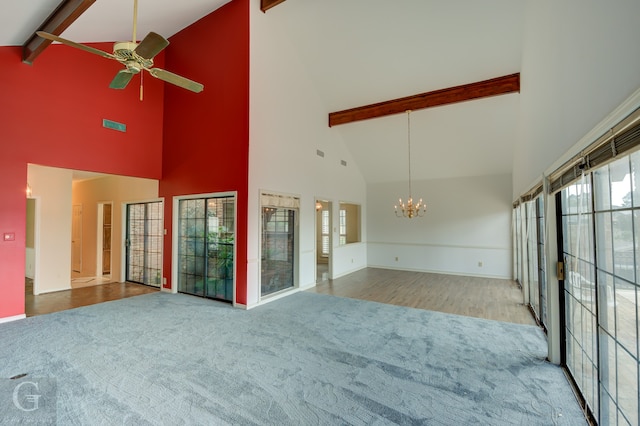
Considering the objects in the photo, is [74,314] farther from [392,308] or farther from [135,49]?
[392,308]

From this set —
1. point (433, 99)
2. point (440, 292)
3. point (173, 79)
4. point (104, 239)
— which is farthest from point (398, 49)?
point (104, 239)

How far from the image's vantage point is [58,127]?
4.68m

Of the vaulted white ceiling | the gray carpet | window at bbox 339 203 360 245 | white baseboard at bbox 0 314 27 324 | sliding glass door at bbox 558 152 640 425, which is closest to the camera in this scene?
sliding glass door at bbox 558 152 640 425

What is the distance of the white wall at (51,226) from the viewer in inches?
229

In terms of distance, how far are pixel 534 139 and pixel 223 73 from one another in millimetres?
5240

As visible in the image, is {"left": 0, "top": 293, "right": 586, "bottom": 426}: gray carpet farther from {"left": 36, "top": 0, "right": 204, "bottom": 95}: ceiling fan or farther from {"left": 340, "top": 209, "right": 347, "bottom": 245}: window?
{"left": 340, "top": 209, "right": 347, "bottom": 245}: window

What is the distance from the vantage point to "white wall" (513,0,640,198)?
1.37 metres

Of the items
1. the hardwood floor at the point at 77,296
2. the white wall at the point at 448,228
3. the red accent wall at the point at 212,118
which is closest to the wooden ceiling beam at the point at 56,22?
the red accent wall at the point at 212,118

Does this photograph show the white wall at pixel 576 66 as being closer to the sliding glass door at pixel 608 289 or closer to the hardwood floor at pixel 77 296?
the sliding glass door at pixel 608 289

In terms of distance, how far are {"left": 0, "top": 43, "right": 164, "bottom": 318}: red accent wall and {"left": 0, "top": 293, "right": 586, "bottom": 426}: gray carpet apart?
1645 mm

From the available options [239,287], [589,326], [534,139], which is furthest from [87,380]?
[534,139]

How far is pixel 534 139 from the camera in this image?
143 inches

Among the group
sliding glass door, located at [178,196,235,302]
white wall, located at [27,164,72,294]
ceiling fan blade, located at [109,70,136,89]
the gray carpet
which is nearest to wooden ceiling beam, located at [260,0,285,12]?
ceiling fan blade, located at [109,70,136,89]

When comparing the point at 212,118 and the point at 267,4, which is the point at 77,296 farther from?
the point at 267,4
